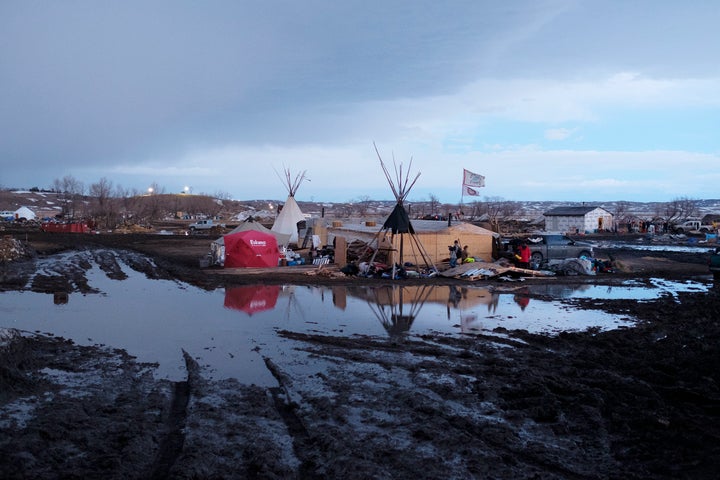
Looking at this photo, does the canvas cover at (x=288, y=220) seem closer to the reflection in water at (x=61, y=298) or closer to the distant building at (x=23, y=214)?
the reflection in water at (x=61, y=298)

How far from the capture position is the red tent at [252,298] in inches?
600

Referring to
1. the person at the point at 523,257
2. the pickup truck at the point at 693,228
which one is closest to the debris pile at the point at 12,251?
the person at the point at 523,257

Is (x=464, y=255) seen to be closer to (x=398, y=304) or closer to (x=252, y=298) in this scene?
(x=398, y=304)

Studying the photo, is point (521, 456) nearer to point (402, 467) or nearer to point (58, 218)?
point (402, 467)

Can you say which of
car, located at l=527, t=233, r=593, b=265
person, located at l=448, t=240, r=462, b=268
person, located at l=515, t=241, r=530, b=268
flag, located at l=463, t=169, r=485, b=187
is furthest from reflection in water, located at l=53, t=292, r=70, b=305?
flag, located at l=463, t=169, r=485, b=187

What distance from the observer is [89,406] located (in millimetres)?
7086

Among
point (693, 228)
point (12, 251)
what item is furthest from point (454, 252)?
point (693, 228)

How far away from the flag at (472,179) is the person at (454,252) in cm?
760

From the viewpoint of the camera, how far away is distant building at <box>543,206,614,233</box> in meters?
67.1

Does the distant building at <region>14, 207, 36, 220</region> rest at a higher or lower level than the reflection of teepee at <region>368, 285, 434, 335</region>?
higher

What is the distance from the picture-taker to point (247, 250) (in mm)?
24859

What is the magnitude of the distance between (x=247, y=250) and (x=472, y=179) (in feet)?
46.1

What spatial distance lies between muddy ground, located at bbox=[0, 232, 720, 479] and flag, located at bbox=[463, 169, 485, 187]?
21390 mm

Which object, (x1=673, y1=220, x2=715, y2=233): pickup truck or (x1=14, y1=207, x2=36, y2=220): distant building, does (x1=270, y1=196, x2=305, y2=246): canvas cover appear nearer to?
(x1=673, y1=220, x2=715, y2=233): pickup truck
